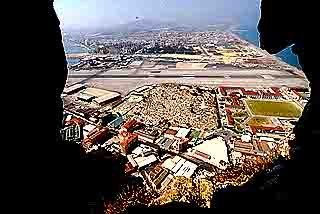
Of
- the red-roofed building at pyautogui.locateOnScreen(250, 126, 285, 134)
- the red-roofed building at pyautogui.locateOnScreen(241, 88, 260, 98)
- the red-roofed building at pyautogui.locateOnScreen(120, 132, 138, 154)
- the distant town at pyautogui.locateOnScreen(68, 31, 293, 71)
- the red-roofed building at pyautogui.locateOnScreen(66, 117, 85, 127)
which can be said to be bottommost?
the distant town at pyautogui.locateOnScreen(68, 31, 293, 71)

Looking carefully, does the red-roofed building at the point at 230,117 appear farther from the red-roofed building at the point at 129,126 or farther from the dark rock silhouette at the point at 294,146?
the dark rock silhouette at the point at 294,146

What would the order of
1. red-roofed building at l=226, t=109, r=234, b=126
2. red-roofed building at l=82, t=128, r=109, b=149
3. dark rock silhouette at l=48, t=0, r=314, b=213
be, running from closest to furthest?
dark rock silhouette at l=48, t=0, r=314, b=213, red-roofed building at l=82, t=128, r=109, b=149, red-roofed building at l=226, t=109, r=234, b=126

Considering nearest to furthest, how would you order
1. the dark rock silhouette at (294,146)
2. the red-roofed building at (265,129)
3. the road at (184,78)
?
the dark rock silhouette at (294,146) < the red-roofed building at (265,129) < the road at (184,78)

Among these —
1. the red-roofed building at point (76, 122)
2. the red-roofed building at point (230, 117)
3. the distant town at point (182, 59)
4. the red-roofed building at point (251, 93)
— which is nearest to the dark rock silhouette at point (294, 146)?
the red-roofed building at point (230, 117)

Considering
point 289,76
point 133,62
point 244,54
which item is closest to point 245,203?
point 289,76

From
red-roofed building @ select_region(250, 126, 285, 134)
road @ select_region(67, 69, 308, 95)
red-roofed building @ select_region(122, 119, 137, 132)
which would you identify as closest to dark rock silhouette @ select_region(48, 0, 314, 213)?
red-roofed building @ select_region(122, 119, 137, 132)

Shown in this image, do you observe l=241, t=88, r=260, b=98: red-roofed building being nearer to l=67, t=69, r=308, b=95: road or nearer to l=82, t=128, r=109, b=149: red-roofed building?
l=67, t=69, r=308, b=95: road
